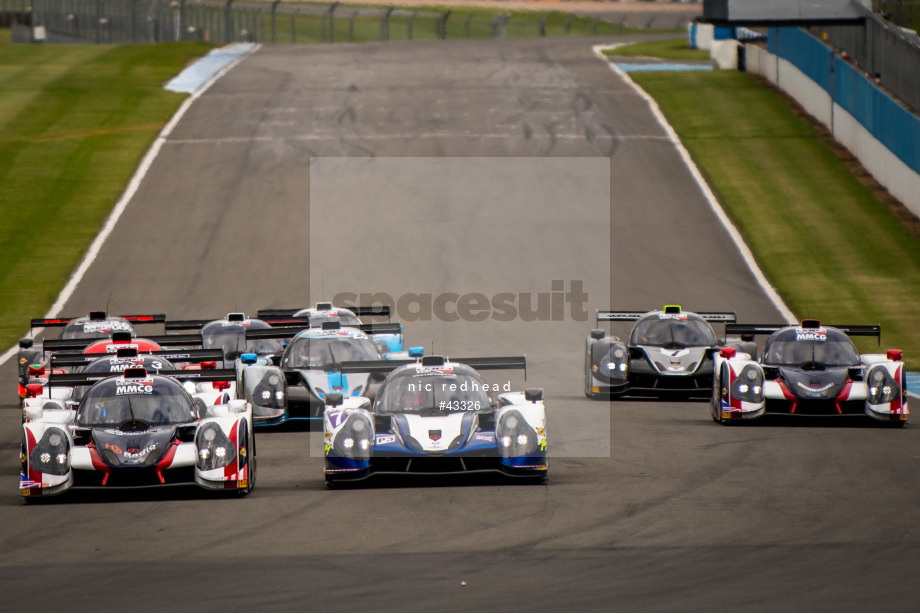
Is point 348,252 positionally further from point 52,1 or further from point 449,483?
point 52,1

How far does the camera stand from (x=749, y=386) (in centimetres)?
1952

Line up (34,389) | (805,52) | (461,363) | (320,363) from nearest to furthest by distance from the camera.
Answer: (461,363) → (34,389) → (320,363) → (805,52)

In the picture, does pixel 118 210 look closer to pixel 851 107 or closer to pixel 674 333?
pixel 674 333

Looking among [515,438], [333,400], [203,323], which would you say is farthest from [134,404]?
[203,323]

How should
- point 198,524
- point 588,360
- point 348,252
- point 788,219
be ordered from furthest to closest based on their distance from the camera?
point 788,219 → point 348,252 → point 588,360 → point 198,524

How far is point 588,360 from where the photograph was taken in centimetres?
2336

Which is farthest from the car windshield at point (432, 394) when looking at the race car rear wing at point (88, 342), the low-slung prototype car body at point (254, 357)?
the race car rear wing at point (88, 342)

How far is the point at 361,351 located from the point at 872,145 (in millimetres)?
26711

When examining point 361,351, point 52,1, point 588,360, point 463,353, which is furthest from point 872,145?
point 52,1

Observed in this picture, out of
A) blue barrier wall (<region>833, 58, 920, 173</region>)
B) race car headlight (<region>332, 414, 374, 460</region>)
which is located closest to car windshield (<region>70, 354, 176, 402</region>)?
race car headlight (<region>332, 414, 374, 460</region>)

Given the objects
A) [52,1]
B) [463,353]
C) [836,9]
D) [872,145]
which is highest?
[52,1]

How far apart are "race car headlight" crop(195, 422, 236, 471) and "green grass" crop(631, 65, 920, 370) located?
17.0 m

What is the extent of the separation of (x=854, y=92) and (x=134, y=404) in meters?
33.5

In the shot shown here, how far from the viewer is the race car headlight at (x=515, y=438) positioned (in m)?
14.8
